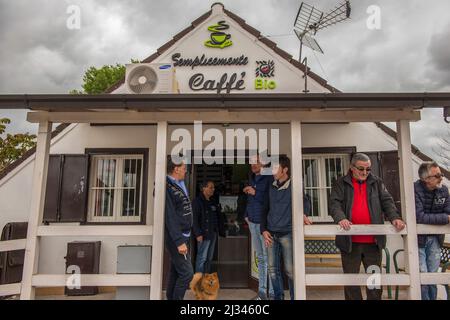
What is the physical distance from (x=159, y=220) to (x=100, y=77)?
22.5m

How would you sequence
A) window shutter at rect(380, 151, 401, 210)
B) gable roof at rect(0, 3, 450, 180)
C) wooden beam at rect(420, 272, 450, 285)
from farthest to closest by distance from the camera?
1. gable roof at rect(0, 3, 450, 180)
2. window shutter at rect(380, 151, 401, 210)
3. wooden beam at rect(420, 272, 450, 285)

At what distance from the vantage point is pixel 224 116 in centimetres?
364

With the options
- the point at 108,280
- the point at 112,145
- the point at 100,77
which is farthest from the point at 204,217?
the point at 100,77

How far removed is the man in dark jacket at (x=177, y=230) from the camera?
11.1 feet

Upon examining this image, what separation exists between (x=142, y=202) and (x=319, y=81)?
4461mm

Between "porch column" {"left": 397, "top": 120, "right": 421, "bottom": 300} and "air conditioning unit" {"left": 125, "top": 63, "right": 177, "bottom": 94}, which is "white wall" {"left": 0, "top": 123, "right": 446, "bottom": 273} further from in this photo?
"porch column" {"left": 397, "top": 120, "right": 421, "bottom": 300}

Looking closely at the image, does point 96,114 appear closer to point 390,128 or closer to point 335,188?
point 335,188

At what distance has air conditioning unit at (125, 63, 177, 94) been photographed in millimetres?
4375

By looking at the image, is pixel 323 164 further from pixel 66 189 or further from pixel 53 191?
pixel 53 191

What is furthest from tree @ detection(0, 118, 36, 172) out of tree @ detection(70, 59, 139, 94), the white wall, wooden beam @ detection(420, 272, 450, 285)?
wooden beam @ detection(420, 272, 450, 285)

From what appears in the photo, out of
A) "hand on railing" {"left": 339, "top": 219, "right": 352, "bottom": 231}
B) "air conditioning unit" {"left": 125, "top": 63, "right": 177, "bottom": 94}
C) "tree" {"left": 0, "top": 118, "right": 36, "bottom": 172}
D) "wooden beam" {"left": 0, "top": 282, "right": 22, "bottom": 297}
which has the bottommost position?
"wooden beam" {"left": 0, "top": 282, "right": 22, "bottom": 297}

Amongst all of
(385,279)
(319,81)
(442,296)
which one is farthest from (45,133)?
(442,296)

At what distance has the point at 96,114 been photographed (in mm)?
3666

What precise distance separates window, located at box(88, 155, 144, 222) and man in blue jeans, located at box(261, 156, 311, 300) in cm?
303
